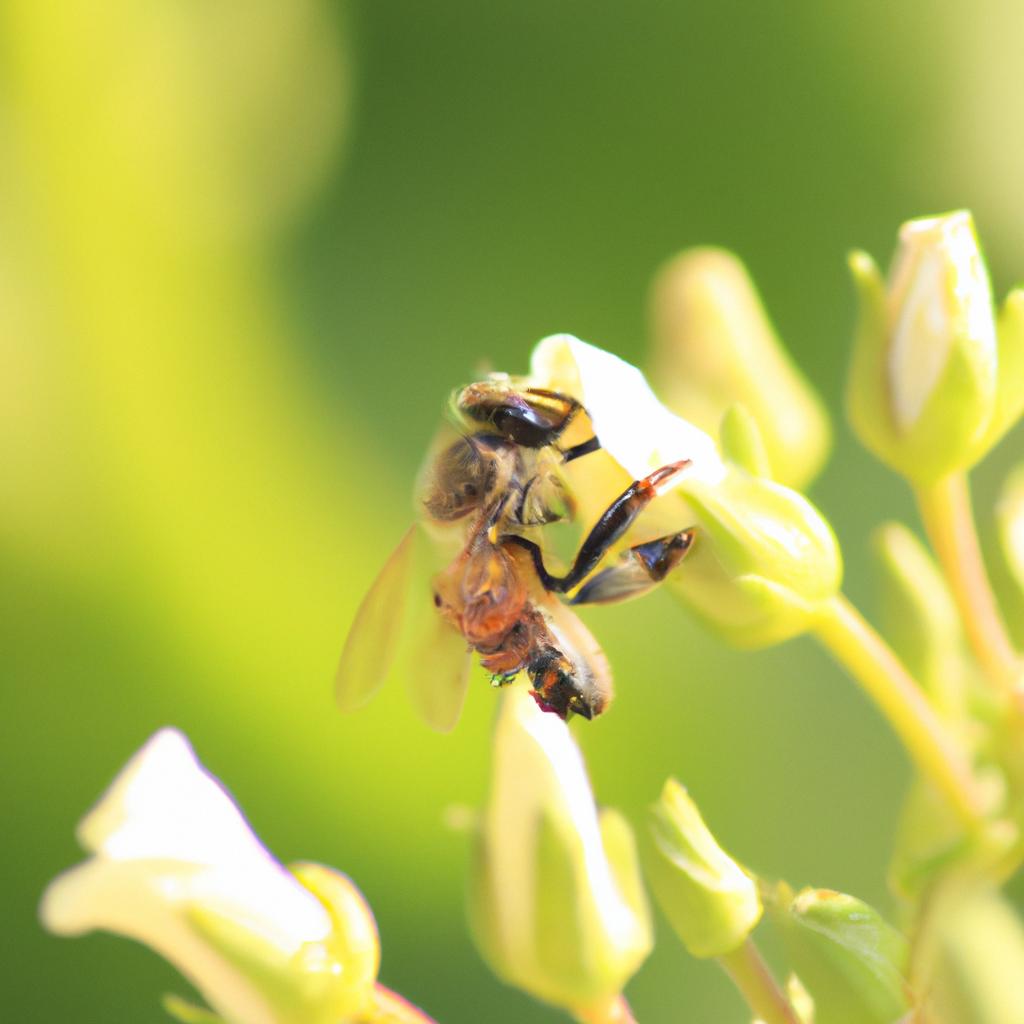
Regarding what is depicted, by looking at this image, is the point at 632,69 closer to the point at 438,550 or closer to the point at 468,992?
the point at 468,992

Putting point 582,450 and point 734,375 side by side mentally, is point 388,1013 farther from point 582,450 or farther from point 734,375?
point 734,375

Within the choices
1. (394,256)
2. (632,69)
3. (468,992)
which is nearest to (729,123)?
(632,69)

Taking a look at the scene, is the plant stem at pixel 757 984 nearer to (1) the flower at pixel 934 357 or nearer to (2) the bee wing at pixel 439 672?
(2) the bee wing at pixel 439 672

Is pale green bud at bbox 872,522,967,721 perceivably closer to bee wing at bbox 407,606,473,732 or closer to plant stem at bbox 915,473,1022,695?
plant stem at bbox 915,473,1022,695

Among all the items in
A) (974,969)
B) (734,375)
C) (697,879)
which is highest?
(734,375)

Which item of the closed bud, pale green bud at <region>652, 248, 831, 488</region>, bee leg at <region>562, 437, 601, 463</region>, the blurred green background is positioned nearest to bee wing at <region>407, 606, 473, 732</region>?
bee leg at <region>562, 437, 601, 463</region>

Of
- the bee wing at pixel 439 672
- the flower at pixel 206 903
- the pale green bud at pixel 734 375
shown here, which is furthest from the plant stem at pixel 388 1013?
the pale green bud at pixel 734 375

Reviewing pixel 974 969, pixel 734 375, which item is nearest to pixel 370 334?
pixel 734 375

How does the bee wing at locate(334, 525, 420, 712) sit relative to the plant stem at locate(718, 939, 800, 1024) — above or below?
above
